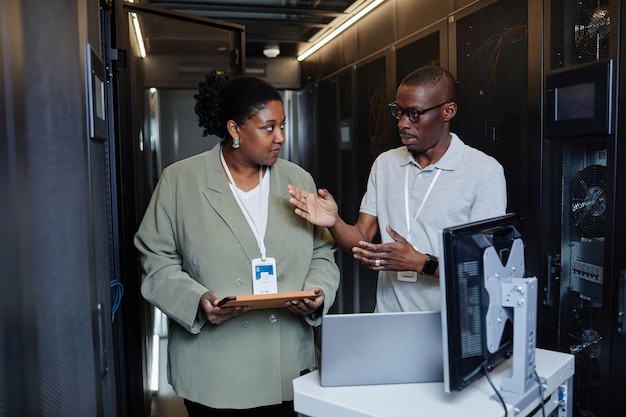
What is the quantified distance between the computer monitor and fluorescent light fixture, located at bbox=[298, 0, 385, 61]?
2.98 metres

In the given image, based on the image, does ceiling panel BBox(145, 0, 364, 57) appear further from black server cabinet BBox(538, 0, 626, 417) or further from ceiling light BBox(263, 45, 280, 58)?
black server cabinet BBox(538, 0, 626, 417)

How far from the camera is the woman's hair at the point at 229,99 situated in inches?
72.6

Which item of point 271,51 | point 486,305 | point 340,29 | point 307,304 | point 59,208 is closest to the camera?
point 59,208

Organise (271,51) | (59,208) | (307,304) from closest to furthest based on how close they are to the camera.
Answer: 1. (59,208)
2. (307,304)
3. (271,51)

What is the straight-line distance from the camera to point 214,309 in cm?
164

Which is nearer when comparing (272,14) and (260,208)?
(260,208)

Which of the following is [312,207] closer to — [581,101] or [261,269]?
[261,269]

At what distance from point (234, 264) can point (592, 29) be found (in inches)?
57.3

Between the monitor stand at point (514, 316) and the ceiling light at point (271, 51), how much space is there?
479cm

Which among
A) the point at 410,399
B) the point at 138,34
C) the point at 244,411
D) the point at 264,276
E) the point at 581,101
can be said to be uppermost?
the point at 138,34

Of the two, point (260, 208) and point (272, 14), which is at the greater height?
point (272, 14)

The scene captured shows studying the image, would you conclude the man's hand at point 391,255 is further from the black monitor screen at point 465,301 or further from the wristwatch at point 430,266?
the black monitor screen at point 465,301

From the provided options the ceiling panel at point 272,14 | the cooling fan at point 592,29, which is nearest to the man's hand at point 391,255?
the cooling fan at point 592,29

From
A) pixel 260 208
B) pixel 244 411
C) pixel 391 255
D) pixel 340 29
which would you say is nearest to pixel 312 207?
pixel 260 208
